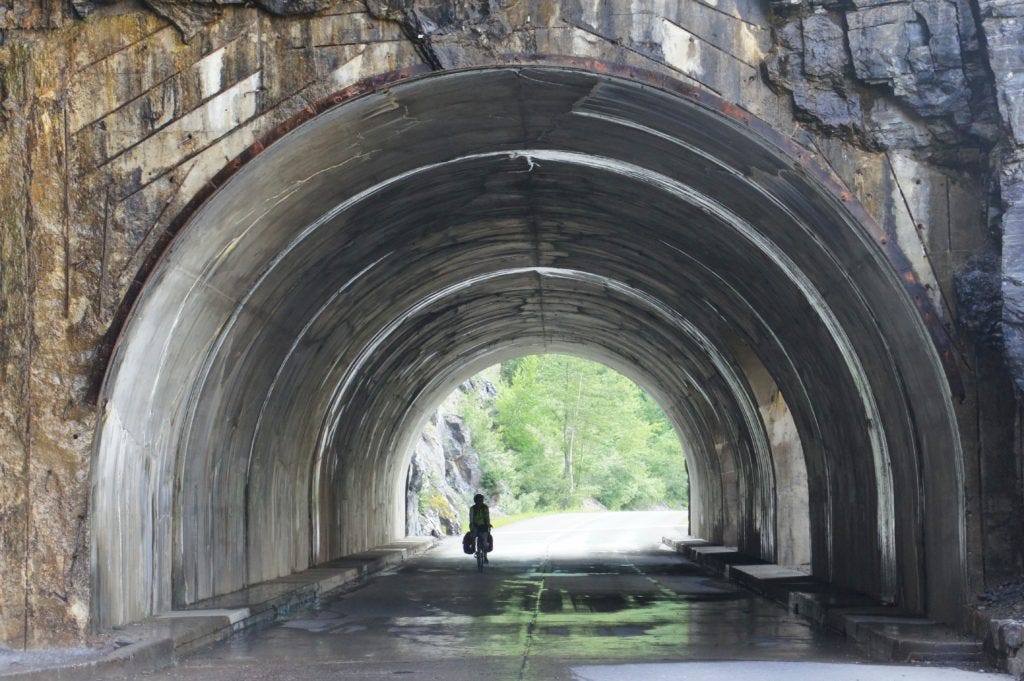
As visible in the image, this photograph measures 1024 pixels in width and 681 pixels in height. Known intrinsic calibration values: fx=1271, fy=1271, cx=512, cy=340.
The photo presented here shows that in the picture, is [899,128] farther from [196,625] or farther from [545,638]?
[196,625]

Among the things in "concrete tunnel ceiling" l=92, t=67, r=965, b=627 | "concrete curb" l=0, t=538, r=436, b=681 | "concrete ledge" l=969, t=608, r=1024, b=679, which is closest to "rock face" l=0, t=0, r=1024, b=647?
"concrete tunnel ceiling" l=92, t=67, r=965, b=627

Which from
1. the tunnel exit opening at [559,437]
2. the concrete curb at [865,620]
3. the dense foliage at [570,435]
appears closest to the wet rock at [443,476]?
the tunnel exit opening at [559,437]

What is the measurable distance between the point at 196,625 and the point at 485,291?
1060 cm

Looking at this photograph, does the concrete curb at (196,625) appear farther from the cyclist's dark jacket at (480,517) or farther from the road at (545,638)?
the cyclist's dark jacket at (480,517)

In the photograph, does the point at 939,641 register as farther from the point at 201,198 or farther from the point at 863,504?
the point at 201,198

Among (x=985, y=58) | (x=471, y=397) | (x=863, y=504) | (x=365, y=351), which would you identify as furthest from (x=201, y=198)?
(x=471, y=397)

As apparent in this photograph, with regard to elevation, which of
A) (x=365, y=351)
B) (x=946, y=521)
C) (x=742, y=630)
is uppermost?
(x=365, y=351)

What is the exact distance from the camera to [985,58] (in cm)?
973

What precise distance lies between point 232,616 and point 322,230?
12.5ft

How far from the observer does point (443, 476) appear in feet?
149

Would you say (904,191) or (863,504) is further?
(863,504)

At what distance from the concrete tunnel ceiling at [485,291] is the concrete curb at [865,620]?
1.08 ft

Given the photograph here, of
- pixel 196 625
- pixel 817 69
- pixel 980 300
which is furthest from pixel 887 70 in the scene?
pixel 196 625

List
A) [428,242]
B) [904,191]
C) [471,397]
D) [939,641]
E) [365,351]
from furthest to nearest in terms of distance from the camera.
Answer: [471,397]
[365,351]
[428,242]
[904,191]
[939,641]
